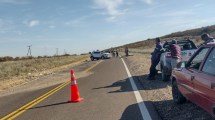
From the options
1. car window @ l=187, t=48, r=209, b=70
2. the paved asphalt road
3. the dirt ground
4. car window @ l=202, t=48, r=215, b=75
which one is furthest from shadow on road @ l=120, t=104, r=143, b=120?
car window @ l=202, t=48, r=215, b=75

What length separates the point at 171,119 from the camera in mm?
8281

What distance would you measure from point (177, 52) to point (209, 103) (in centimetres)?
793

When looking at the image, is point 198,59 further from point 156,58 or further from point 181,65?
point 156,58

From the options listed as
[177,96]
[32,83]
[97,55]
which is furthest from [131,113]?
[97,55]

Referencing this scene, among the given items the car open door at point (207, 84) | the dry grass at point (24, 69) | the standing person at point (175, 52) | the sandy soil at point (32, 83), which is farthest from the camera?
the dry grass at point (24, 69)

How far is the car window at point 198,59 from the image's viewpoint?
779 cm

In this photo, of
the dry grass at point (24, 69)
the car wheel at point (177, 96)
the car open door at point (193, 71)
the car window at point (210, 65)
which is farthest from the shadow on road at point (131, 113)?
the dry grass at point (24, 69)

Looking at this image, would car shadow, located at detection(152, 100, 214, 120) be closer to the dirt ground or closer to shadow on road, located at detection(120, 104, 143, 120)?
the dirt ground

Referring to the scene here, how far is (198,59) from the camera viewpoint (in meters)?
8.41

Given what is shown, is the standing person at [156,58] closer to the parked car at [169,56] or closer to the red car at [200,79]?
the parked car at [169,56]

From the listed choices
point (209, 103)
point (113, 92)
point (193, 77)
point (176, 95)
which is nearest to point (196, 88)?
point (193, 77)

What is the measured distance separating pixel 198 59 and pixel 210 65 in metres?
1.62

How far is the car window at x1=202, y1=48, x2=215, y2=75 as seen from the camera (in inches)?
260

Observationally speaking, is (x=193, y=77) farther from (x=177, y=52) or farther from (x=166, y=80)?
(x=166, y=80)
